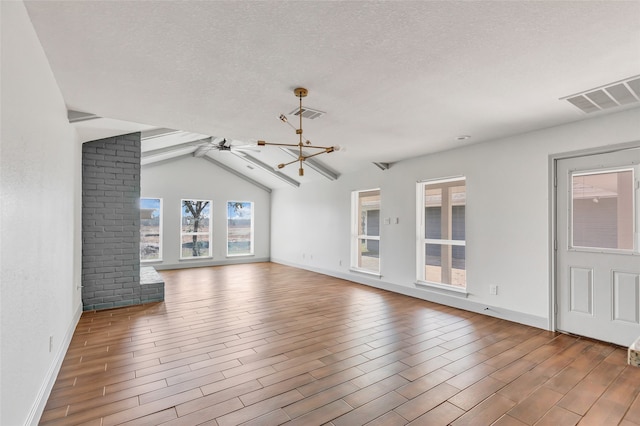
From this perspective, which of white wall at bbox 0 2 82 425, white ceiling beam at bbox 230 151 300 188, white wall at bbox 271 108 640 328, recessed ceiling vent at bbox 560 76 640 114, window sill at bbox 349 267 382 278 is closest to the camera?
white wall at bbox 0 2 82 425

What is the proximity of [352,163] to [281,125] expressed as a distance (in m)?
2.99

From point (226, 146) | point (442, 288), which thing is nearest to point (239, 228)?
point (226, 146)

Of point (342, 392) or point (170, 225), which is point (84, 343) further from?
point (170, 225)

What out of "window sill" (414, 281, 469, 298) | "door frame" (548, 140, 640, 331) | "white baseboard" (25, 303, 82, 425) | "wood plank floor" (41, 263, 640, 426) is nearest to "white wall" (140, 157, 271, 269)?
"wood plank floor" (41, 263, 640, 426)

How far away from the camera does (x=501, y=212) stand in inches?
173

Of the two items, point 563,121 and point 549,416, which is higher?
point 563,121

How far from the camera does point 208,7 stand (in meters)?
1.74

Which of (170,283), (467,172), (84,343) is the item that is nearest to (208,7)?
(84,343)

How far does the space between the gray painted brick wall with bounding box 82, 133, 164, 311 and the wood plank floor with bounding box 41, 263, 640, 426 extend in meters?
0.38

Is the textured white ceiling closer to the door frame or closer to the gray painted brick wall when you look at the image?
the door frame

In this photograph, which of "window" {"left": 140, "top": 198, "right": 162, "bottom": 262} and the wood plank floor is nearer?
the wood plank floor

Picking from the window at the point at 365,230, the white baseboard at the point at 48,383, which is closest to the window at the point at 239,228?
the window at the point at 365,230

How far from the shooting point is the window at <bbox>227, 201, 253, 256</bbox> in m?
9.69

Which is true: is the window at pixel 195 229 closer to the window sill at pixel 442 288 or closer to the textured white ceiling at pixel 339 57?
the textured white ceiling at pixel 339 57
